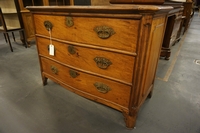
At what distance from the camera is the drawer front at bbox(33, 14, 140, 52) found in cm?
84

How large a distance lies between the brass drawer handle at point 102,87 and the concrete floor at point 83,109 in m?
0.28

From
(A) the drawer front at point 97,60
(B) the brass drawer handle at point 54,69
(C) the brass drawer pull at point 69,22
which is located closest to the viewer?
(A) the drawer front at point 97,60

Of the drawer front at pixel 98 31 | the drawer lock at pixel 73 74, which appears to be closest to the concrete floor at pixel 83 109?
the drawer lock at pixel 73 74

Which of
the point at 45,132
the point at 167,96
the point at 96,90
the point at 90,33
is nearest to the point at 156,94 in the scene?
the point at 167,96

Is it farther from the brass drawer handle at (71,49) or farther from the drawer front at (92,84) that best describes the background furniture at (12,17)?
the brass drawer handle at (71,49)

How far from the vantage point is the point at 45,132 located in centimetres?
111

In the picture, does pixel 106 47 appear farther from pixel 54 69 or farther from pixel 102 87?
pixel 54 69

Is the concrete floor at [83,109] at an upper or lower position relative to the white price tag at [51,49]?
lower

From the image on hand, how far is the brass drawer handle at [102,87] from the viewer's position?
1.12 m

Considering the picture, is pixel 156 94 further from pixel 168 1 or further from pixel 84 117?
pixel 168 1

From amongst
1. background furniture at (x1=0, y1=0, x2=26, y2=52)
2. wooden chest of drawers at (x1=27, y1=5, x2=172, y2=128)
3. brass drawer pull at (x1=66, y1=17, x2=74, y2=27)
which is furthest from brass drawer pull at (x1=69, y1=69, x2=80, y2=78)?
background furniture at (x1=0, y1=0, x2=26, y2=52)

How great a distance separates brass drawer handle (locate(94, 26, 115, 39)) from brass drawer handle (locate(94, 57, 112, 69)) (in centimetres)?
17

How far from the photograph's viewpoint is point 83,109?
4.46 feet

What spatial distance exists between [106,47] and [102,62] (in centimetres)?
13
